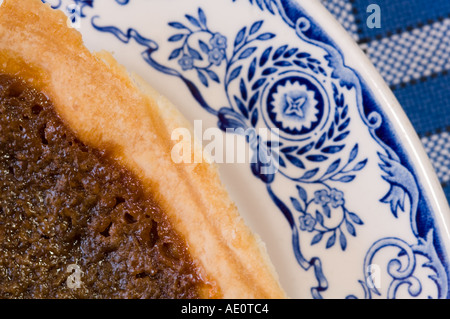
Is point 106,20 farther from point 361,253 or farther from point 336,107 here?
point 361,253

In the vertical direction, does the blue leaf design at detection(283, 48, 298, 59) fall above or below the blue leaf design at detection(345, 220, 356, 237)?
above

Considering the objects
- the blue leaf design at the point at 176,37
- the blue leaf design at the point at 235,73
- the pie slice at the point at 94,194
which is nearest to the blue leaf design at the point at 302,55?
the blue leaf design at the point at 235,73

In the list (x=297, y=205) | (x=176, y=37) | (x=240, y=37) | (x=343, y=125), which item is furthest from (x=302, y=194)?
(x=176, y=37)

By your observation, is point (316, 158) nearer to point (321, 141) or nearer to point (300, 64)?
point (321, 141)

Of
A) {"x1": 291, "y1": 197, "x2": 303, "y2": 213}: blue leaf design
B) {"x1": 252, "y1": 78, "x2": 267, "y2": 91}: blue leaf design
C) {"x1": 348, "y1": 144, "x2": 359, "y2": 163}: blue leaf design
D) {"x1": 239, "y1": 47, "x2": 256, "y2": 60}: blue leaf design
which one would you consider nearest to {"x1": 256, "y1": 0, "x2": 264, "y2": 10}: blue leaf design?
{"x1": 239, "y1": 47, "x2": 256, "y2": 60}: blue leaf design

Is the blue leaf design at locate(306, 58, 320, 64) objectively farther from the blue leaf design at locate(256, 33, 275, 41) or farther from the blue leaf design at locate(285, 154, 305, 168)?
the blue leaf design at locate(285, 154, 305, 168)
